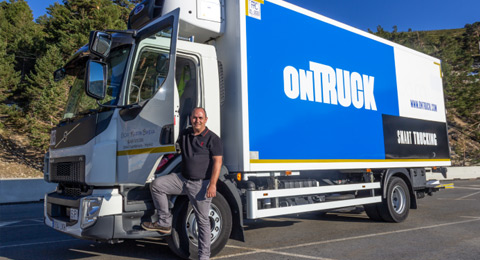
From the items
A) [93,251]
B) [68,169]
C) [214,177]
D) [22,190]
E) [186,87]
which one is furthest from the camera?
[22,190]

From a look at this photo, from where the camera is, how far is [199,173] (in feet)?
13.3

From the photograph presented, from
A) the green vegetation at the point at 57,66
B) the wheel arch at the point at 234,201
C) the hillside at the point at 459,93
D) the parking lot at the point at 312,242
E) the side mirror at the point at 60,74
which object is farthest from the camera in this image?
the hillside at the point at 459,93

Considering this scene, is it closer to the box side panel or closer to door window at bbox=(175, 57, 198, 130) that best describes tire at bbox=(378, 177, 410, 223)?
the box side panel

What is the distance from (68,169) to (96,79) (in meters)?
→ 1.30

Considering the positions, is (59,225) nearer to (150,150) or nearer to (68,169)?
(68,169)

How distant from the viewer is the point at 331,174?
21.9 ft

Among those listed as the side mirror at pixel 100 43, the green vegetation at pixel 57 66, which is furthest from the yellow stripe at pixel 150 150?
the green vegetation at pixel 57 66

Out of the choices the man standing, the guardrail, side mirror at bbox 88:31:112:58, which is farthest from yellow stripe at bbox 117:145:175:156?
the guardrail

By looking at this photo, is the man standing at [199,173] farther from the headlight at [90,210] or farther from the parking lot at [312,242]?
the parking lot at [312,242]

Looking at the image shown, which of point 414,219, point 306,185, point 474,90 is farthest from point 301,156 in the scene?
point 474,90

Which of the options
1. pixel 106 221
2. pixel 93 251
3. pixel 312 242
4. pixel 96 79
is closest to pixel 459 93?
pixel 312 242

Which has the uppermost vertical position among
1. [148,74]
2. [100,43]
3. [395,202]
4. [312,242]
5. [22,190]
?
[100,43]

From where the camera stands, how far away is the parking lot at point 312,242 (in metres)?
4.89

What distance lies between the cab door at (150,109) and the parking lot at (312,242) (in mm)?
1348
